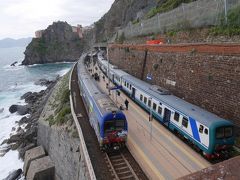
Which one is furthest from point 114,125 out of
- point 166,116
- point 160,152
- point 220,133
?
point 220,133

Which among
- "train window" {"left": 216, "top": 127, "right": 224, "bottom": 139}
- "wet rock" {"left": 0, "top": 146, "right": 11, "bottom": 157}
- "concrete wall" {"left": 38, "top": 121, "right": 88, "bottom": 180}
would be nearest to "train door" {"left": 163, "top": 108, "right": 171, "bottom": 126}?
"train window" {"left": 216, "top": 127, "right": 224, "bottom": 139}

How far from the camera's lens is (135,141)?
663 inches

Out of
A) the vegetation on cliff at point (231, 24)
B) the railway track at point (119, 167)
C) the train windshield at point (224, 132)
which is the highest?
the vegetation on cliff at point (231, 24)

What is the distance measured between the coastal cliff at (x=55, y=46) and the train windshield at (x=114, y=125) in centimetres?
12941

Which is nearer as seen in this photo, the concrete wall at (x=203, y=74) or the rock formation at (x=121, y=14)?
the concrete wall at (x=203, y=74)

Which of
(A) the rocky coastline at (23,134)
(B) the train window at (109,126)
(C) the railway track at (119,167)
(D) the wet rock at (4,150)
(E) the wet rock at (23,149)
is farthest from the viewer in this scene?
(D) the wet rock at (4,150)

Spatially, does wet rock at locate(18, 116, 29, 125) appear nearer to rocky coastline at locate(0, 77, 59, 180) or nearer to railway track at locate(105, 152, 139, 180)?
rocky coastline at locate(0, 77, 59, 180)

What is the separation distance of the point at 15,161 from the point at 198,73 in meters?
25.2

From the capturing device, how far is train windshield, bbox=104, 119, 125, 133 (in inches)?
581

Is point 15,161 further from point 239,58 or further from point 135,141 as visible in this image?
point 239,58

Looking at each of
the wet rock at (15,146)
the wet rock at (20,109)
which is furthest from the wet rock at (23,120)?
the wet rock at (15,146)

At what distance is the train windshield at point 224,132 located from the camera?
12.8 meters

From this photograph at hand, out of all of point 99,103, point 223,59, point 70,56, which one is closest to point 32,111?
point 99,103

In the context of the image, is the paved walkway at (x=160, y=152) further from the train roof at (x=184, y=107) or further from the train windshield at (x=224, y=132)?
the train roof at (x=184, y=107)
